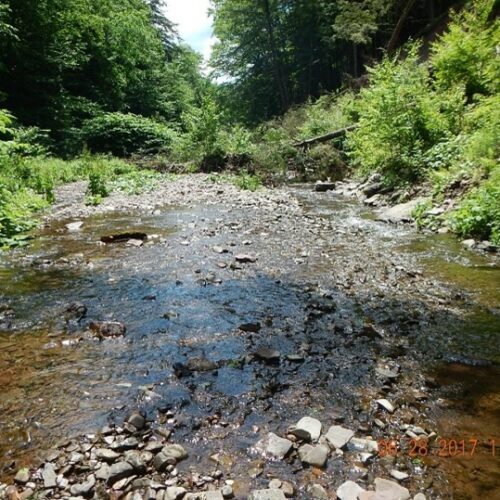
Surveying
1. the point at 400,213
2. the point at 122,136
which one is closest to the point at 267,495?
the point at 400,213

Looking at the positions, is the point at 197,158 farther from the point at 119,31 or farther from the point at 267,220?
the point at 119,31

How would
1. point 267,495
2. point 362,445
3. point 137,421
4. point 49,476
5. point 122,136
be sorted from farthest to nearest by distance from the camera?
point 122,136
point 137,421
point 362,445
point 49,476
point 267,495

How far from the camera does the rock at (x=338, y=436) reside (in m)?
2.18

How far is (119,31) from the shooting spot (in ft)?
88.2

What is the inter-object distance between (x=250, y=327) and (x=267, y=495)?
5.92 ft

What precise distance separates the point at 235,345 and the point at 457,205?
604 centimetres

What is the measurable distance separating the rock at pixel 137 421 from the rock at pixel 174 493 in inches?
20.0

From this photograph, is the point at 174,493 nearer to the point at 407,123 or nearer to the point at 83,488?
the point at 83,488

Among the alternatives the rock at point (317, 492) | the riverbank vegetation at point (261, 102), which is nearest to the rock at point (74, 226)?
the riverbank vegetation at point (261, 102)

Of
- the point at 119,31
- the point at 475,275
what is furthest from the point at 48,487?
the point at 119,31

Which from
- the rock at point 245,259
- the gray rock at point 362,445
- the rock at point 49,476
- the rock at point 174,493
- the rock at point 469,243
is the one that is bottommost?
the gray rock at point 362,445

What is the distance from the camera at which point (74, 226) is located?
7.48 m

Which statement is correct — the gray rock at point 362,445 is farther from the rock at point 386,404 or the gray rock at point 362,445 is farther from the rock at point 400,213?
the rock at point 400,213

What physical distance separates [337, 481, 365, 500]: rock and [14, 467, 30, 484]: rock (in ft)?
4.93
